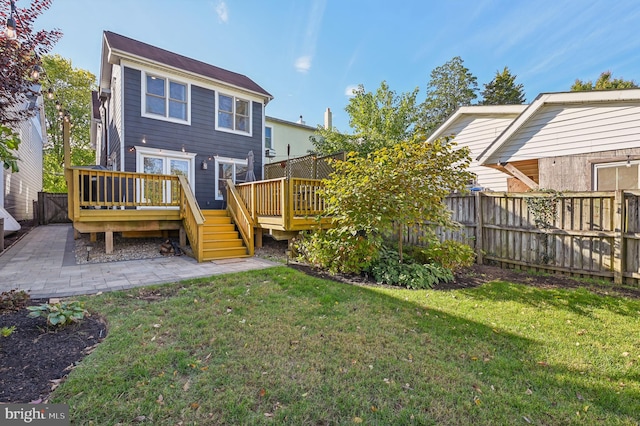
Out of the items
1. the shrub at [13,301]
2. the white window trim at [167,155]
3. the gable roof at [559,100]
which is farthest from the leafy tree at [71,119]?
the gable roof at [559,100]

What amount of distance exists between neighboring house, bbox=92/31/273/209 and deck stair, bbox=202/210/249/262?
2062 mm

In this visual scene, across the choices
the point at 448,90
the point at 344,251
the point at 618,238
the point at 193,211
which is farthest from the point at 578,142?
the point at 448,90

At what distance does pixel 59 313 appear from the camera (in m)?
3.06

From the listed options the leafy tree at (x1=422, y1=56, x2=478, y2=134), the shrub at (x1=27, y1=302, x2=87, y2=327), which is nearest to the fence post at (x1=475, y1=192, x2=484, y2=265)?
the shrub at (x1=27, y1=302, x2=87, y2=327)

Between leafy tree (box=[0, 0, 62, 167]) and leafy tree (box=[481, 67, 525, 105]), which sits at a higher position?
leafy tree (box=[481, 67, 525, 105])

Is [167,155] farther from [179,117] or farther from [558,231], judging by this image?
[558,231]

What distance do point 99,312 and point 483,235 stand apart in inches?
282

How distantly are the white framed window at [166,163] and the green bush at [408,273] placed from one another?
6.17 meters

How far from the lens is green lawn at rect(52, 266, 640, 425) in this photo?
1.99 metres

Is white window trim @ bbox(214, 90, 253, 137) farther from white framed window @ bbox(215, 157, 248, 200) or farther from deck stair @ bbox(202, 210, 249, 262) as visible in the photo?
deck stair @ bbox(202, 210, 249, 262)

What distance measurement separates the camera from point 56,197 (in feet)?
50.7

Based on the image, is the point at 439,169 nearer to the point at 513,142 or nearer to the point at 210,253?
the point at 513,142

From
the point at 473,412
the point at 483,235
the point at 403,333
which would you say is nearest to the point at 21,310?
the point at 403,333

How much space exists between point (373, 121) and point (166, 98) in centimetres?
1211
